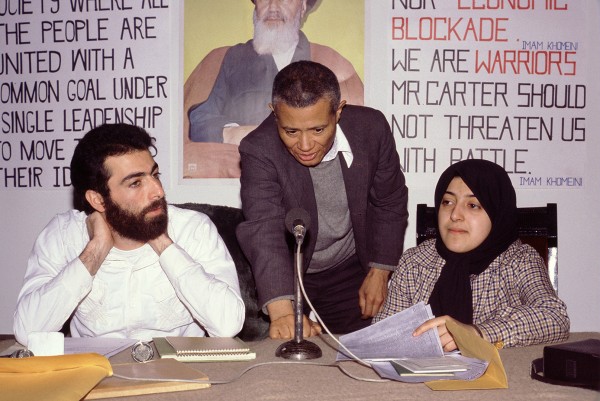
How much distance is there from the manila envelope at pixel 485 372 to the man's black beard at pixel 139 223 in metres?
1.18

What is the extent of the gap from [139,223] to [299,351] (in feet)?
2.96

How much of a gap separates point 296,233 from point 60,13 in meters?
2.87

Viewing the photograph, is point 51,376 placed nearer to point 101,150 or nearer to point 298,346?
point 298,346

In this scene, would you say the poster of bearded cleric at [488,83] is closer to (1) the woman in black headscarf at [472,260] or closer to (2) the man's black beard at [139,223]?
(1) the woman in black headscarf at [472,260]

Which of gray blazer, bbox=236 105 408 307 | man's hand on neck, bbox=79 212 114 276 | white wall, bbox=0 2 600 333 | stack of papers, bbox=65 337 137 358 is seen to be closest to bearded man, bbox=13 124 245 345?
man's hand on neck, bbox=79 212 114 276

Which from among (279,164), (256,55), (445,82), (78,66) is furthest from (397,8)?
(78,66)

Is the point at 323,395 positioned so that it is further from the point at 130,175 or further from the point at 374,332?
the point at 130,175

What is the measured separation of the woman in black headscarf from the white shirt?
2.05 feet

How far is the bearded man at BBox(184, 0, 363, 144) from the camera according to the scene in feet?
12.7

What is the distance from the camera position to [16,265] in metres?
4.11

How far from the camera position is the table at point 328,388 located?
1478mm

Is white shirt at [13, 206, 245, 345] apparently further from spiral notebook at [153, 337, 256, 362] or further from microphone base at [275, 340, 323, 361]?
microphone base at [275, 340, 323, 361]

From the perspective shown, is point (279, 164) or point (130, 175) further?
point (279, 164)

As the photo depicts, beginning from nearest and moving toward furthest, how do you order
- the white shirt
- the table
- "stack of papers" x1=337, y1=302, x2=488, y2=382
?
the table < "stack of papers" x1=337, y1=302, x2=488, y2=382 < the white shirt
